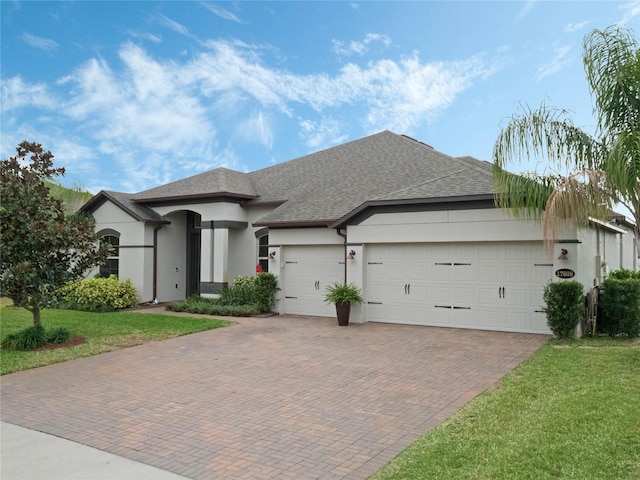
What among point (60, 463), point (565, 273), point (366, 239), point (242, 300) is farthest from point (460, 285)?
point (60, 463)

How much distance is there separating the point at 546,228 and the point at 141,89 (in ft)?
43.1

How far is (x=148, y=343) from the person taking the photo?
1211 cm

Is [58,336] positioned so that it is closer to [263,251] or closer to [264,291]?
[264,291]

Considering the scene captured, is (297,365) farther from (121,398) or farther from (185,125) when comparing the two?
(185,125)

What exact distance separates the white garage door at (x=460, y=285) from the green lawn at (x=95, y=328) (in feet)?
15.9

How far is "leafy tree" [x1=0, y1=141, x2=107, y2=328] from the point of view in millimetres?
11102

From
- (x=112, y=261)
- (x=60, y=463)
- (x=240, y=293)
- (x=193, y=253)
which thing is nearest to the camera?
(x=60, y=463)

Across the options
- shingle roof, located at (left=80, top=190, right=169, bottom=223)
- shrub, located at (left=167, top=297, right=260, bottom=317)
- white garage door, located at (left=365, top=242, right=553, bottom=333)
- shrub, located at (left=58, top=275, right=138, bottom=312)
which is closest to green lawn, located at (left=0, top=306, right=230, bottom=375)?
shrub, located at (left=58, top=275, right=138, bottom=312)

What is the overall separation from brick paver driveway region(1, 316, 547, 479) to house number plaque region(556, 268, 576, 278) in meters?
1.54

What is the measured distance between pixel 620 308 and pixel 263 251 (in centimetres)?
1182

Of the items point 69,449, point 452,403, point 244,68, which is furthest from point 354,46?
point 69,449

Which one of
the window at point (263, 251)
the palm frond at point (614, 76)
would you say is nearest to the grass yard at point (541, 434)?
the palm frond at point (614, 76)

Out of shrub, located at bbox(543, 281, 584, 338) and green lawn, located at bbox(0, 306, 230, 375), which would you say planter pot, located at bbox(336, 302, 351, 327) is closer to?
green lawn, located at bbox(0, 306, 230, 375)

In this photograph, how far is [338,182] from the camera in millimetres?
19625
